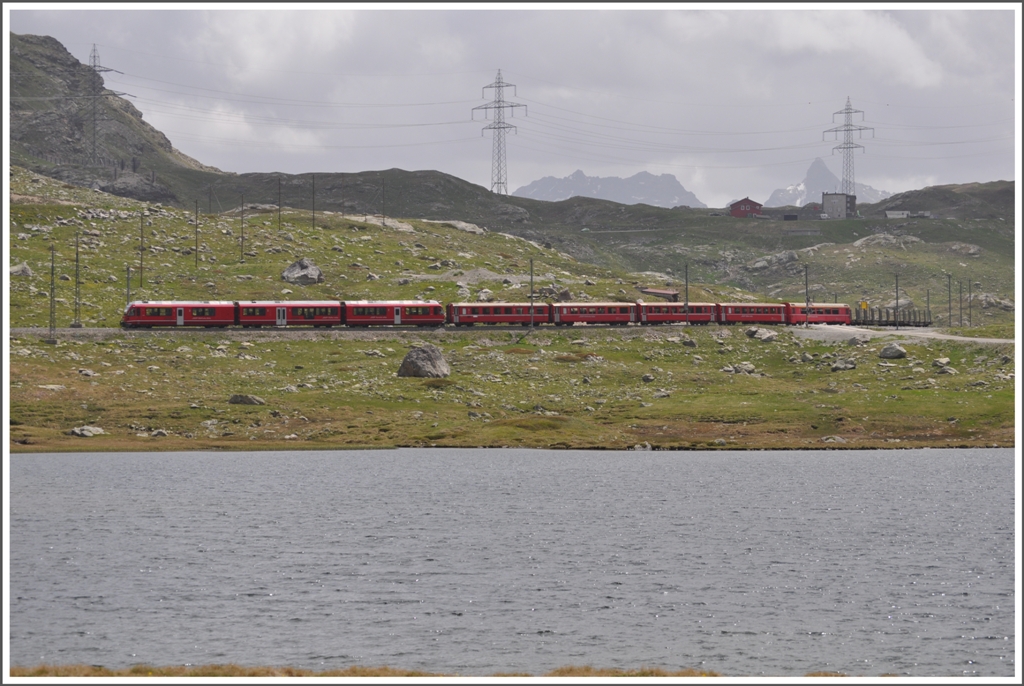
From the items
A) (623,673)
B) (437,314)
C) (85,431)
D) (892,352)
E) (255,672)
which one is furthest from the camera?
(437,314)

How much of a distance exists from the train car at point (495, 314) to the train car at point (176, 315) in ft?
97.7

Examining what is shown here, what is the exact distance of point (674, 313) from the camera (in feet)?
489

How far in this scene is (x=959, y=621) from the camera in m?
34.2

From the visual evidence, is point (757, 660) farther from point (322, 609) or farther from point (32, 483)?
point (32, 483)

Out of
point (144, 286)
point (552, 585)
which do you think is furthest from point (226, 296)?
point (552, 585)

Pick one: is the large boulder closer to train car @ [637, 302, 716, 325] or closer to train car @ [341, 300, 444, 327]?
train car @ [341, 300, 444, 327]

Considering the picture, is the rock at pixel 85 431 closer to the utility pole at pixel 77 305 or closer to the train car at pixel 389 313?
the utility pole at pixel 77 305

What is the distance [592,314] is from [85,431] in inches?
2956

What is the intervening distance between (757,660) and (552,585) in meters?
11.9

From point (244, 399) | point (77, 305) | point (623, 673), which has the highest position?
point (77, 305)

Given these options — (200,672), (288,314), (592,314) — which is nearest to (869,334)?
(592,314)

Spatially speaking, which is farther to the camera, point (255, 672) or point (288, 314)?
point (288, 314)

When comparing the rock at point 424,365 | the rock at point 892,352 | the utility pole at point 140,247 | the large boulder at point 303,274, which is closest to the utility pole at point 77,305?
the utility pole at point 140,247

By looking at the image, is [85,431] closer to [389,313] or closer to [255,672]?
[389,313]
